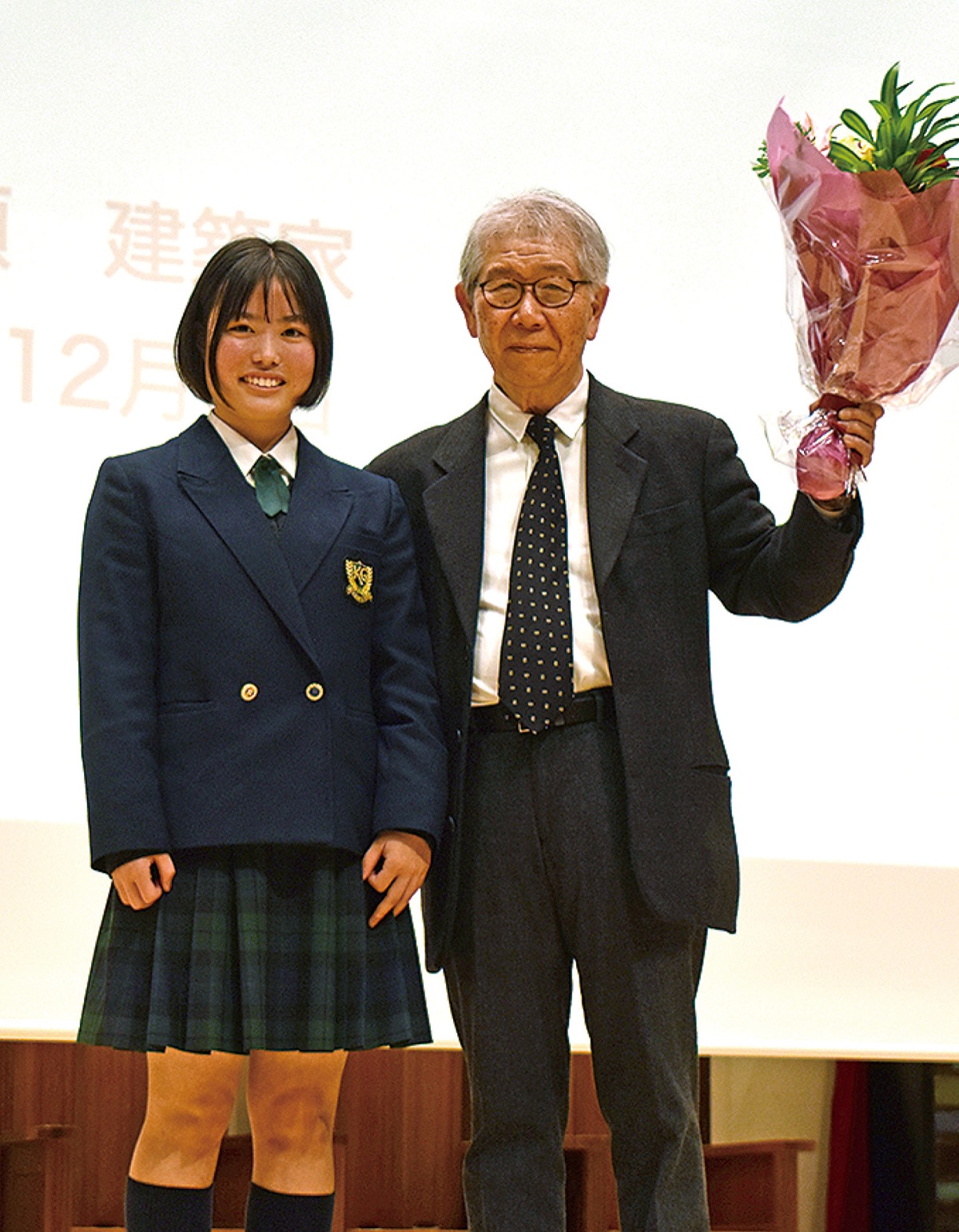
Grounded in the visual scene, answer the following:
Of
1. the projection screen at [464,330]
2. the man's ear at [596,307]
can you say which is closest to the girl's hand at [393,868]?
the man's ear at [596,307]

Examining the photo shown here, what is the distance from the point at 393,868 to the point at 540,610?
350 millimetres

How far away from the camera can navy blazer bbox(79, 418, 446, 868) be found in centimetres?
179

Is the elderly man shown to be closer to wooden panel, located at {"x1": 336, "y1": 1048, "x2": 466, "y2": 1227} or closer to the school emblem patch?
the school emblem patch

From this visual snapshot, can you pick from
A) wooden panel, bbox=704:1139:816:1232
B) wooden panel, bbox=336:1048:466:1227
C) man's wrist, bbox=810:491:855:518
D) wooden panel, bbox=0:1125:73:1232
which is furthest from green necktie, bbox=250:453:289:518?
wooden panel, bbox=704:1139:816:1232

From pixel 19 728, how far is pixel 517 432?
101 cm

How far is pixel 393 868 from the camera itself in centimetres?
184

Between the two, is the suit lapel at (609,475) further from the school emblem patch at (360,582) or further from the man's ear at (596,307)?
the school emblem patch at (360,582)

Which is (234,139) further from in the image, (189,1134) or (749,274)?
(189,1134)

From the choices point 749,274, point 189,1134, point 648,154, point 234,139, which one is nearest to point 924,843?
point 749,274

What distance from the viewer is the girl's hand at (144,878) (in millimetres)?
1765

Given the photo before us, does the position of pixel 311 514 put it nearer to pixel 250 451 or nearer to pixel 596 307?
pixel 250 451

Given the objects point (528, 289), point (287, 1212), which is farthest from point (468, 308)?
point (287, 1212)

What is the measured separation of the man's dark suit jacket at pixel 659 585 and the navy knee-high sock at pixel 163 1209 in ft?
1.30

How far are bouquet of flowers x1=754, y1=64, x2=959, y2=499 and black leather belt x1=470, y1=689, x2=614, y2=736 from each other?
1.22ft
